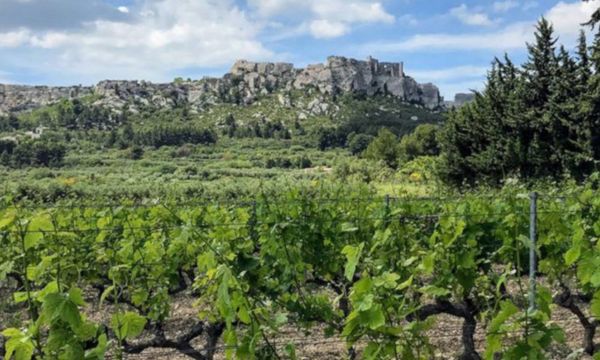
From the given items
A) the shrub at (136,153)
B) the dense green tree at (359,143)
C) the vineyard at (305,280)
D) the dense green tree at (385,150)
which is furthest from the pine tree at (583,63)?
the shrub at (136,153)

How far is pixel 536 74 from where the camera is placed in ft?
68.2

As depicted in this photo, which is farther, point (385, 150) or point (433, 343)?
point (385, 150)

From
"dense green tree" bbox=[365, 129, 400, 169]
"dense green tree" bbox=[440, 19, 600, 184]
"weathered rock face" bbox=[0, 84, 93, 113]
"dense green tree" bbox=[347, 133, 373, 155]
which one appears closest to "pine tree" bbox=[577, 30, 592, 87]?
"dense green tree" bbox=[440, 19, 600, 184]

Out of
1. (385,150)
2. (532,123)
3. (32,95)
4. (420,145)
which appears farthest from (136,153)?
(32,95)

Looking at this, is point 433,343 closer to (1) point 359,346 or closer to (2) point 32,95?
(1) point 359,346

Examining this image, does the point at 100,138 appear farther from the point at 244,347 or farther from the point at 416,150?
the point at 244,347

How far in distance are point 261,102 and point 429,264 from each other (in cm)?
10358

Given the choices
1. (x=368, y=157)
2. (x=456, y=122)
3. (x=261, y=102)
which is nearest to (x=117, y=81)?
(x=261, y=102)

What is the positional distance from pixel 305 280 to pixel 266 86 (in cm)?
10761

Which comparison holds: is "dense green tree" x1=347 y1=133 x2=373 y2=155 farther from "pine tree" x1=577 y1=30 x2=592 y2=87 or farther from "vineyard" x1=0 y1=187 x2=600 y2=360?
"vineyard" x1=0 y1=187 x2=600 y2=360

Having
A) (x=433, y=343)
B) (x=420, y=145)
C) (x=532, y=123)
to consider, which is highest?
(x=532, y=123)

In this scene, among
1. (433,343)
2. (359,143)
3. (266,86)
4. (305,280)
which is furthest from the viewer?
(266,86)

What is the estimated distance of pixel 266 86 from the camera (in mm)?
109812

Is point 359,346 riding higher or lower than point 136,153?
lower
